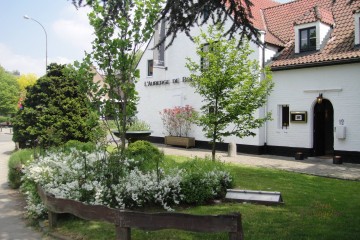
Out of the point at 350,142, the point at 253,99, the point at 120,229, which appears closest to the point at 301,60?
the point at 350,142

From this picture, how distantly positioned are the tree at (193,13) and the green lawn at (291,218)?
10.6ft

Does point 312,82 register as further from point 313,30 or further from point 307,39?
point 313,30

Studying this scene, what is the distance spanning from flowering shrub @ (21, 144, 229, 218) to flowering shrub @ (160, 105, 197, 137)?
13.5m

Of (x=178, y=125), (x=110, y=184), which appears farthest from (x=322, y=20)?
(x=110, y=184)

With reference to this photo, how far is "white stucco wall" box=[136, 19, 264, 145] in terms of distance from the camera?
21.7 m

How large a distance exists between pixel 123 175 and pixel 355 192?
6.09m

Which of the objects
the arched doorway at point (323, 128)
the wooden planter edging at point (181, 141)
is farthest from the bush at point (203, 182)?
the wooden planter edging at point (181, 141)

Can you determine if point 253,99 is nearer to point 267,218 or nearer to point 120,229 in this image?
point 267,218

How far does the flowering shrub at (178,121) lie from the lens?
2145 centimetres

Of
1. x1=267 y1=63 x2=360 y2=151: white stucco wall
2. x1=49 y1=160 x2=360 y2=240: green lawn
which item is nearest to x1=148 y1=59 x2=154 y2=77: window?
x1=267 y1=63 x2=360 y2=151: white stucco wall

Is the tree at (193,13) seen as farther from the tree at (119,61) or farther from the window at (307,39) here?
the window at (307,39)

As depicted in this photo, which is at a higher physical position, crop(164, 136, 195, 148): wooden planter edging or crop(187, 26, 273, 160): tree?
crop(187, 26, 273, 160): tree

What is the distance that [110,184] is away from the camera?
273 inches

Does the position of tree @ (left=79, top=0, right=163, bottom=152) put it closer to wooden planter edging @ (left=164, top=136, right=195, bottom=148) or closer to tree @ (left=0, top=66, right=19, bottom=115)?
wooden planter edging @ (left=164, top=136, right=195, bottom=148)
